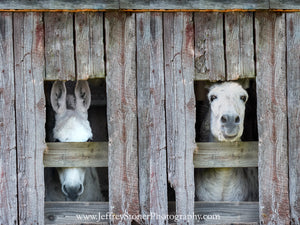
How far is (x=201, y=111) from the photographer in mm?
5793

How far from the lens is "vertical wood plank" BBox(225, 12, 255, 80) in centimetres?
438

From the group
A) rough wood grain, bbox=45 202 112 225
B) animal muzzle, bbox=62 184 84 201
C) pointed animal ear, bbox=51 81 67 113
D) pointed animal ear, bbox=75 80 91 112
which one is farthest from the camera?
pointed animal ear, bbox=75 80 91 112

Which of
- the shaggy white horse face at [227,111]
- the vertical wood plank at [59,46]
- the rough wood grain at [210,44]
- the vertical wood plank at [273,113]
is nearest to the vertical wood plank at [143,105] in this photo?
the rough wood grain at [210,44]

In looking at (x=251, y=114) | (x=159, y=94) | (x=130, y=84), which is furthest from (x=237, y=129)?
(x=251, y=114)

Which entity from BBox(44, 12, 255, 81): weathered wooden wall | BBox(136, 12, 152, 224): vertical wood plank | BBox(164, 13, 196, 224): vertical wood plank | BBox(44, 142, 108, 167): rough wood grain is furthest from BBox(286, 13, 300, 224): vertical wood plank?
BBox(44, 142, 108, 167): rough wood grain

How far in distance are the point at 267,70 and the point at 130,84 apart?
125cm

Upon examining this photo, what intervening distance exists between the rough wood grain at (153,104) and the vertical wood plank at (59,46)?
62 cm

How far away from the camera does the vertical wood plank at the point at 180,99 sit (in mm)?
4359

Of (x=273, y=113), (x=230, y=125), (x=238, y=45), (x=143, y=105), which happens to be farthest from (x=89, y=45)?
(x=273, y=113)

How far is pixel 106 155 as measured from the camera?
4535 millimetres

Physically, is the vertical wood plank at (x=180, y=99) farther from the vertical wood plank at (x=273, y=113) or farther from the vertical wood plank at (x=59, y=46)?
the vertical wood plank at (x=59, y=46)

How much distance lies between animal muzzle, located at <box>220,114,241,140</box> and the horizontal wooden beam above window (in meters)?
0.98

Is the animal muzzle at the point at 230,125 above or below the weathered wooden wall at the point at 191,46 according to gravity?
below

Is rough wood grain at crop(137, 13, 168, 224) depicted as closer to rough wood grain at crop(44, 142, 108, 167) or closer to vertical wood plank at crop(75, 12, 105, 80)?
vertical wood plank at crop(75, 12, 105, 80)
